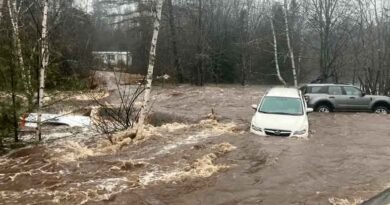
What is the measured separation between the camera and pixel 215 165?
11.4 metres

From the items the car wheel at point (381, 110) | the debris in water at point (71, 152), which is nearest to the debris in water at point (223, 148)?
the debris in water at point (71, 152)

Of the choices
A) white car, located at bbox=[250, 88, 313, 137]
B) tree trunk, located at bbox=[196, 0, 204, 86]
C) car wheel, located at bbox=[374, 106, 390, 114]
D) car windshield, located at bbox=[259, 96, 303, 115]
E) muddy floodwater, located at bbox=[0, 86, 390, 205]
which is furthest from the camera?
tree trunk, located at bbox=[196, 0, 204, 86]

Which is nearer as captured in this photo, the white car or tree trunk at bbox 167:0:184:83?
the white car

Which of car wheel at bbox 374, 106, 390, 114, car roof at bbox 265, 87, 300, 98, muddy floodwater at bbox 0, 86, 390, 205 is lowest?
muddy floodwater at bbox 0, 86, 390, 205

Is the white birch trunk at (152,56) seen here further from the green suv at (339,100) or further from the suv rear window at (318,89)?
the suv rear window at (318,89)

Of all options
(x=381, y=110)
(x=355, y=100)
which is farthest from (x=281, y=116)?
(x=381, y=110)

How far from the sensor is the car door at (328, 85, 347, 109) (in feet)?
71.3

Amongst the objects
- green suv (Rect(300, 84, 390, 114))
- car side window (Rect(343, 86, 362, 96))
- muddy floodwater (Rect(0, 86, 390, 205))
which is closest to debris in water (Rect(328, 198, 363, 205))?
muddy floodwater (Rect(0, 86, 390, 205))

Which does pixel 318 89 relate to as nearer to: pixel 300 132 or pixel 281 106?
pixel 281 106

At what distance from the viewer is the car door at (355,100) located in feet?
71.3

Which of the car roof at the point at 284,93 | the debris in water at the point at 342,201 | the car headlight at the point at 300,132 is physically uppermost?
the car roof at the point at 284,93

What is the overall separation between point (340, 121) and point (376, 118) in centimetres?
179

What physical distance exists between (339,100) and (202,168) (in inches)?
492

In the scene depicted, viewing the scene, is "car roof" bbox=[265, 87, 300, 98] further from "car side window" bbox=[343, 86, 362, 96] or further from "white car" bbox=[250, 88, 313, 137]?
"car side window" bbox=[343, 86, 362, 96]
